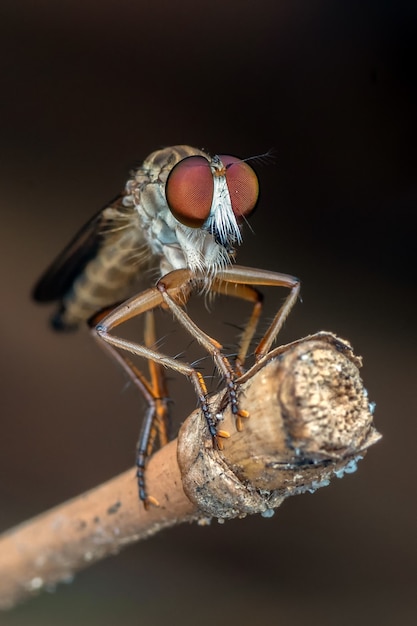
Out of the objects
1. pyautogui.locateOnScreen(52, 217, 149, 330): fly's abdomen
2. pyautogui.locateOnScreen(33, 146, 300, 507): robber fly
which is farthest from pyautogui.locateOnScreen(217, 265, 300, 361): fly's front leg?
pyautogui.locateOnScreen(52, 217, 149, 330): fly's abdomen

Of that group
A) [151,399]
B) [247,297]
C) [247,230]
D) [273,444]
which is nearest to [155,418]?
[151,399]

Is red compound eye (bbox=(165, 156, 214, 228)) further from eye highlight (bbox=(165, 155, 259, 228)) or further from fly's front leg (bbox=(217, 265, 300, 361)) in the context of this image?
fly's front leg (bbox=(217, 265, 300, 361))

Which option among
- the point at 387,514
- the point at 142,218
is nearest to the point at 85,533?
the point at 142,218

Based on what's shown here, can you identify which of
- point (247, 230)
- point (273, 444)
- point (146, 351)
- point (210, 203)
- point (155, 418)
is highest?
point (210, 203)

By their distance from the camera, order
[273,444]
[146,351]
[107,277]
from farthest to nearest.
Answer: [107,277] → [146,351] → [273,444]

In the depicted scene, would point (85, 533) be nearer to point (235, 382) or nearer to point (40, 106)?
point (235, 382)

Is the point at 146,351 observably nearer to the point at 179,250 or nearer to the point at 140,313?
the point at 140,313
